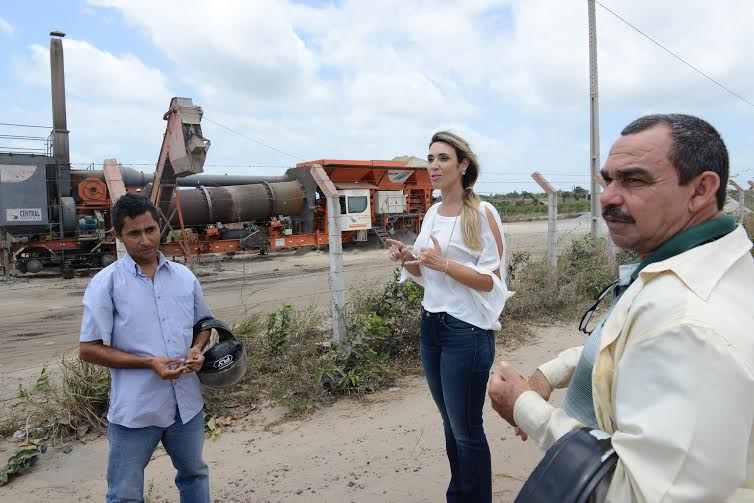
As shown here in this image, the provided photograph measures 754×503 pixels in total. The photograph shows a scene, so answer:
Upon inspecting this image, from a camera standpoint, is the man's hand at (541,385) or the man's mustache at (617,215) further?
the man's hand at (541,385)

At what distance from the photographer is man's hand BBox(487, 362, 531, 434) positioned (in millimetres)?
1478

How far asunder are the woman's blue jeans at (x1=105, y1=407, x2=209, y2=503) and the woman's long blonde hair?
1.63 meters

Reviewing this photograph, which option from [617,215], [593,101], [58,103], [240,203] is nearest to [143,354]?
[617,215]

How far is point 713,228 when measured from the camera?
3.97 ft

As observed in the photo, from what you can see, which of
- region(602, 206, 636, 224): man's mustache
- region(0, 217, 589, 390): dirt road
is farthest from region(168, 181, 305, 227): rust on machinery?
region(602, 206, 636, 224): man's mustache

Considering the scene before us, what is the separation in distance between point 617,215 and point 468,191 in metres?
1.55

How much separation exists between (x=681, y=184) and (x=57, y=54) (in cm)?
1904

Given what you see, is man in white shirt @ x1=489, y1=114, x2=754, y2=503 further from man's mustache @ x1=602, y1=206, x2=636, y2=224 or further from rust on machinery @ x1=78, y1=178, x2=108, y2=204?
rust on machinery @ x1=78, y1=178, x2=108, y2=204

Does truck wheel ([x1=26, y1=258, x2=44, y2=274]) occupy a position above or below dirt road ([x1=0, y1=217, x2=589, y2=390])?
above

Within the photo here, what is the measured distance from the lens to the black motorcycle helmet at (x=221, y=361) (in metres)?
2.58

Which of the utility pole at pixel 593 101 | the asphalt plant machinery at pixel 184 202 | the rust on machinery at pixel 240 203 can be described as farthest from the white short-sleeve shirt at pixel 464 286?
the rust on machinery at pixel 240 203

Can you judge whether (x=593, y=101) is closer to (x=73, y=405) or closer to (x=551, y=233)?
(x=551, y=233)

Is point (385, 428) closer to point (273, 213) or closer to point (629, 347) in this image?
point (629, 347)

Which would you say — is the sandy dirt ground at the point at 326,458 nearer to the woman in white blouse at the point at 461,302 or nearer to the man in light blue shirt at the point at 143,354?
the woman in white blouse at the point at 461,302
